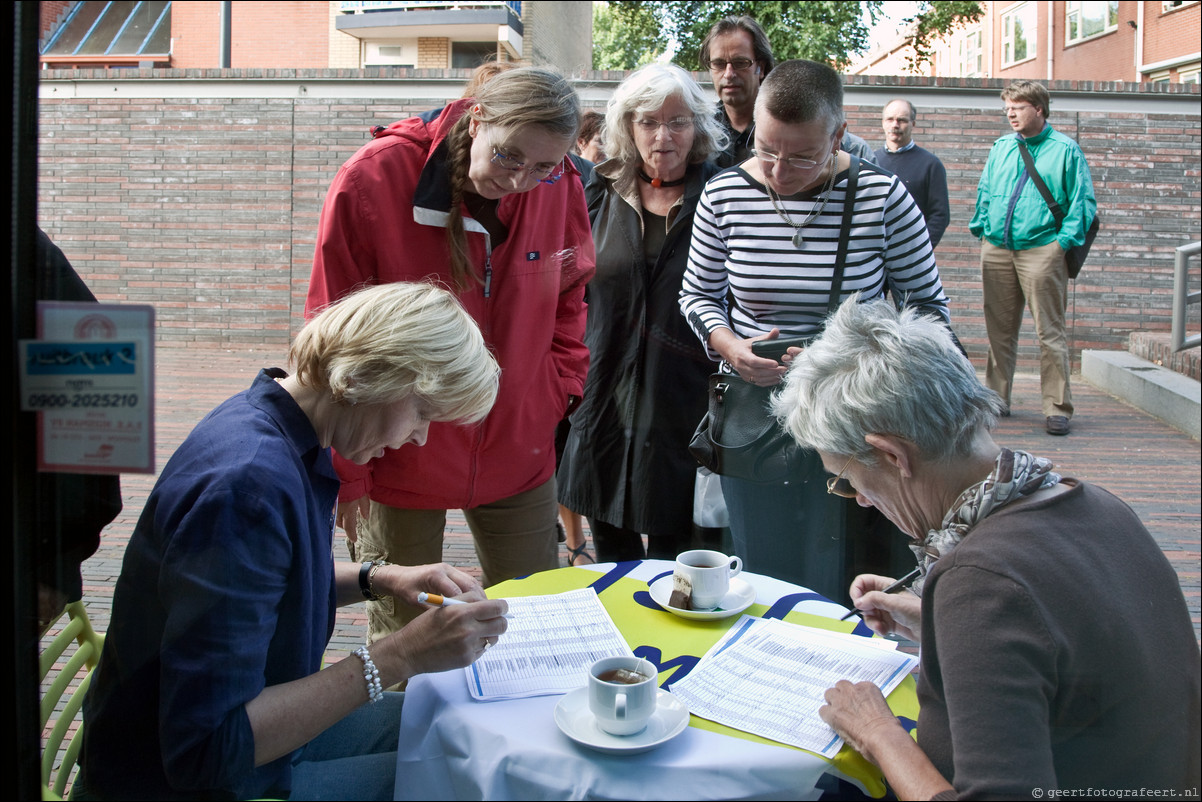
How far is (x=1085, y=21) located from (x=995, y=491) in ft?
9.52

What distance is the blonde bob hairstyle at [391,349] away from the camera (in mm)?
1399

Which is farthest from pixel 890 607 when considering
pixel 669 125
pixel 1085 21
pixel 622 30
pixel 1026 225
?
pixel 622 30

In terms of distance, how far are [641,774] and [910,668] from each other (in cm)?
53

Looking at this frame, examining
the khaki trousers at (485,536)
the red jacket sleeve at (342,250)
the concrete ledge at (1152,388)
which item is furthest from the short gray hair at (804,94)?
the concrete ledge at (1152,388)

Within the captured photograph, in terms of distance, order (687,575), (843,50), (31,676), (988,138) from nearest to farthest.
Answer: (31,676)
(687,575)
(988,138)
(843,50)

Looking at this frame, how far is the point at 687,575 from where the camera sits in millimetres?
1612

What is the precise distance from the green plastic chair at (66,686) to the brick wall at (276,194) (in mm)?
496

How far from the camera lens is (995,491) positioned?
1.25 meters

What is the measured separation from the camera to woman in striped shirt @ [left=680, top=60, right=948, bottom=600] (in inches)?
85.2

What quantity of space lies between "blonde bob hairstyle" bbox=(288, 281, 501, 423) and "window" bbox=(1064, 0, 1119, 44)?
2.85 m

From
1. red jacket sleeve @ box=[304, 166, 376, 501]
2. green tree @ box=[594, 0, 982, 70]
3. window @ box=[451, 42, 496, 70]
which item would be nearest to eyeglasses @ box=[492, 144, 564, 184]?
window @ box=[451, 42, 496, 70]

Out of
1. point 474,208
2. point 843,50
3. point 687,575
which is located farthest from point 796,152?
point 843,50

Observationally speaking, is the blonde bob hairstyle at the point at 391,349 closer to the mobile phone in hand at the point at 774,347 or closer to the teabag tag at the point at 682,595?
the teabag tag at the point at 682,595

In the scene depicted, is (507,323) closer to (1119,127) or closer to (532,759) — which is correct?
(532,759)
